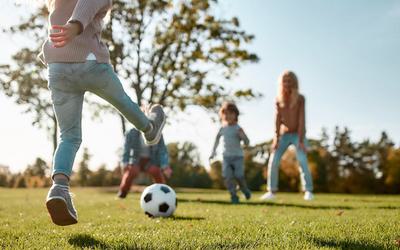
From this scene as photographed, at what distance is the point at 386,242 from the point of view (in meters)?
3.21

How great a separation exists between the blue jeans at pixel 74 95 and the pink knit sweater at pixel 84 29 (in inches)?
2.8

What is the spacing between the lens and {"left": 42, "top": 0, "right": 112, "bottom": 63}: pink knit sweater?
3695mm

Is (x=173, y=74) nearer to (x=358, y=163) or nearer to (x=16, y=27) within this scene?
(x=16, y=27)

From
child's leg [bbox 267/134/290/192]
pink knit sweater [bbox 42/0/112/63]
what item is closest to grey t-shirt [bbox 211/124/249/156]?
child's leg [bbox 267/134/290/192]

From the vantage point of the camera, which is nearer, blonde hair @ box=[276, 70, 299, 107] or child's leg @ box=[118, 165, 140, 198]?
blonde hair @ box=[276, 70, 299, 107]

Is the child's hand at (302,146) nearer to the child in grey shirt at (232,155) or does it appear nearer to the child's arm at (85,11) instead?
the child in grey shirt at (232,155)

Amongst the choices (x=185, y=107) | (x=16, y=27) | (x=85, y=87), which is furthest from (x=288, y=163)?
(x=85, y=87)

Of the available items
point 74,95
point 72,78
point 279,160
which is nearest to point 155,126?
point 74,95

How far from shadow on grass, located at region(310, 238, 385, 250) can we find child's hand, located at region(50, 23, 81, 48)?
243cm

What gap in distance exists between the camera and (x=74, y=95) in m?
4.04

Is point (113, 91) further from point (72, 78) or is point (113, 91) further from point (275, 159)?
point (275, 159)

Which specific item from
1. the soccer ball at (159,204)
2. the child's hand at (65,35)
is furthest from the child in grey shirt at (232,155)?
the child's hand at (65,35)

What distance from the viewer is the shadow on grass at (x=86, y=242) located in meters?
3.20

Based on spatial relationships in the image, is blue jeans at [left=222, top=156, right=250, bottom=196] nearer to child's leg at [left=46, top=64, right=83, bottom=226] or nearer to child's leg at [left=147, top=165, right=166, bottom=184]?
child's leg at [left=147, top=165, right=166, bottom=184]
